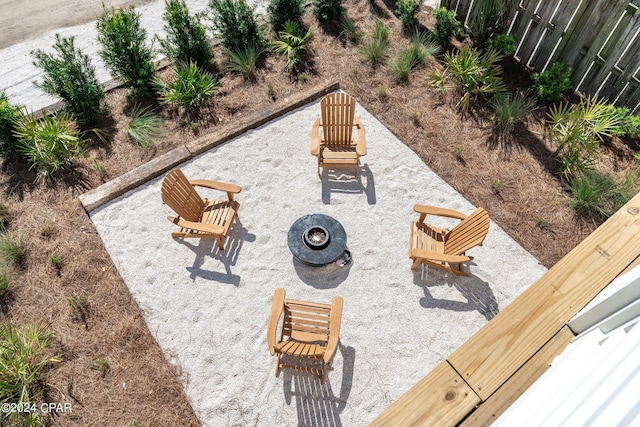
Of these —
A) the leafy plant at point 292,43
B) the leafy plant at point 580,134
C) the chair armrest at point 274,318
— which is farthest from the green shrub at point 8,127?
the leafy plant at point 580,134

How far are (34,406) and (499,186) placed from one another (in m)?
6.28

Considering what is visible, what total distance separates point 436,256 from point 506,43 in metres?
4.53

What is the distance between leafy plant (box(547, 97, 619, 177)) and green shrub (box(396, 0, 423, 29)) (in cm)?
321

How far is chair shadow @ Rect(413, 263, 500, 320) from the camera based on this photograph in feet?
16.2

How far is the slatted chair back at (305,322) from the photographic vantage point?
4.50 meters

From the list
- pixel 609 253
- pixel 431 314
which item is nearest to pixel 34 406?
pixel 431 314

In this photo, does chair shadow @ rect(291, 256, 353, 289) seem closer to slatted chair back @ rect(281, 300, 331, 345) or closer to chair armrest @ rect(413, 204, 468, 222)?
slatted chair back @ rect(281, 300, 331, 345)

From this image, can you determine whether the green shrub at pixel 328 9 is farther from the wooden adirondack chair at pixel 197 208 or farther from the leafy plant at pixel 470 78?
the wooden adirondack chair at pixel 197 208

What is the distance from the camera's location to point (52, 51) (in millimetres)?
7891

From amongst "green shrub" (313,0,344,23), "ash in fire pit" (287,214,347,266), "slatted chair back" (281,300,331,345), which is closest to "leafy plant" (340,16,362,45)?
"green shrub" (313,0,344,23)

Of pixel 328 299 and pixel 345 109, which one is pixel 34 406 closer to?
pixel 328 299

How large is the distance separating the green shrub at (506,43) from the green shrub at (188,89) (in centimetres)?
494

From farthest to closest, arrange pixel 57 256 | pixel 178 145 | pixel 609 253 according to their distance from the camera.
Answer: pixel 178 145 < pixel 57 256 < pixel 609 253

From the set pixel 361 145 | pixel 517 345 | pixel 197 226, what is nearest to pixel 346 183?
pixel 361 145
